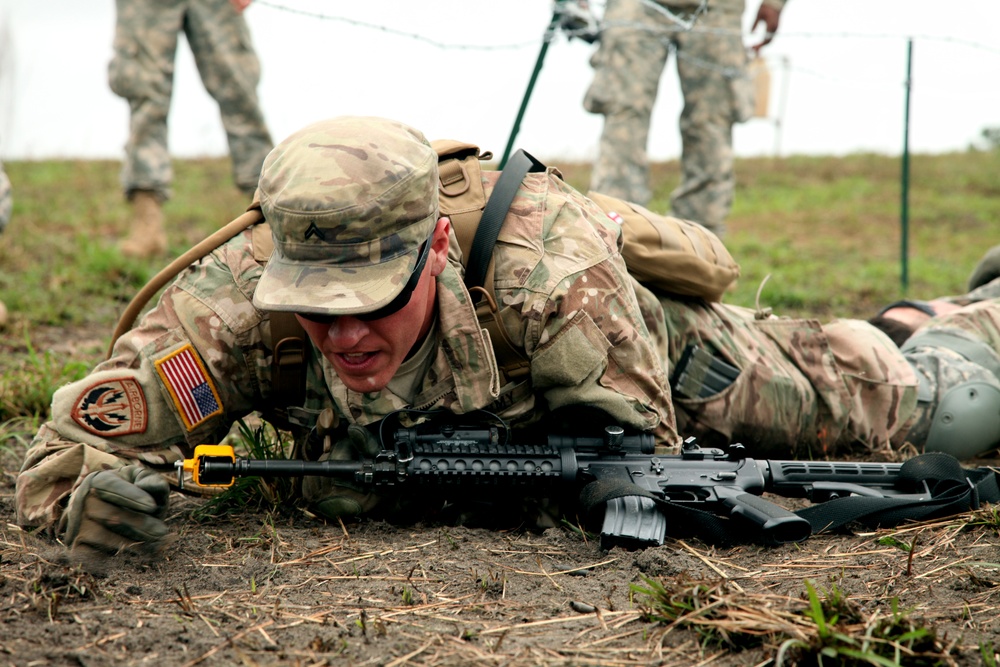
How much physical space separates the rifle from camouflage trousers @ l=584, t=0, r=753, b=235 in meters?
3.13

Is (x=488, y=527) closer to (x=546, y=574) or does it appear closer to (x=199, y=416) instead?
(x=546, y=574)

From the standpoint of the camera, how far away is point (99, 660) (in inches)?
81.5

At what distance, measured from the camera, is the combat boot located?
642 centimetres

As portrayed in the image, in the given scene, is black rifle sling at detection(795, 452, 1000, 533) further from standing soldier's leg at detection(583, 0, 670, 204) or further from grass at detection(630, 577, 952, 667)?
standing soldier's leg at detection(583, 0, 670, 204)

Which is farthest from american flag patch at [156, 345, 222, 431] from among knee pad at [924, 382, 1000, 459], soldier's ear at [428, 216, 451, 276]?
knee pad at [924, 382, 1000, 459]

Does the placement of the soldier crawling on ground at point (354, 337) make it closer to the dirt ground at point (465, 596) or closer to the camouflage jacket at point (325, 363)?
the camouflage jacket at point (325, 363)

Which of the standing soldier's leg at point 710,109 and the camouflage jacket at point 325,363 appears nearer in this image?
the camouflage jacket at point 325,363

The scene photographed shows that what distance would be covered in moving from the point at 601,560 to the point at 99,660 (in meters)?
1.25

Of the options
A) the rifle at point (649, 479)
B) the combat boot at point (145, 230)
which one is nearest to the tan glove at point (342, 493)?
the rifle at point (649, 479)

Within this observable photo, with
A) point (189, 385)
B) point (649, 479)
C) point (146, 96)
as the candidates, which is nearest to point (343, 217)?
point (189, 385)

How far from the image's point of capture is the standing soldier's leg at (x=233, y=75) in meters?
6.25

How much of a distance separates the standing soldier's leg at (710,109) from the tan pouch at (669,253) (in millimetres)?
2630

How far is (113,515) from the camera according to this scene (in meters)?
2.58

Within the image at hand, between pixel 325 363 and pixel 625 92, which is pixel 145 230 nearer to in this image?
pixel 625 92
